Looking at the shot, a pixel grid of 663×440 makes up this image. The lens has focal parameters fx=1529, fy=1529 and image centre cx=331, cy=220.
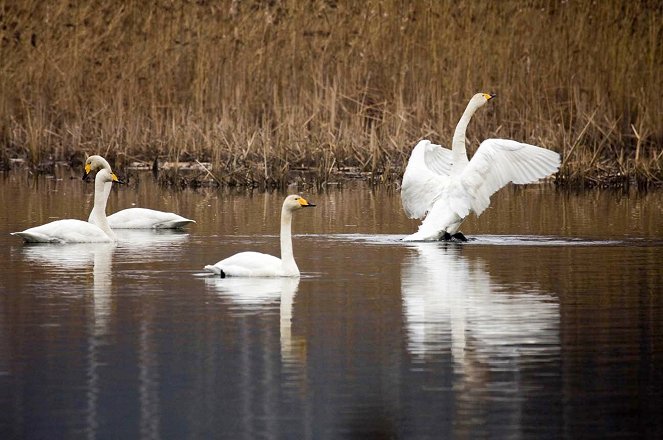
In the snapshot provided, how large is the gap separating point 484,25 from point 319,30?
2.16m

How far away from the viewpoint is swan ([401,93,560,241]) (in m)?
12.1

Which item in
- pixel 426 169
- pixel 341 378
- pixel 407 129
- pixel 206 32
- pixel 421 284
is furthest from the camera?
pixel 206 32

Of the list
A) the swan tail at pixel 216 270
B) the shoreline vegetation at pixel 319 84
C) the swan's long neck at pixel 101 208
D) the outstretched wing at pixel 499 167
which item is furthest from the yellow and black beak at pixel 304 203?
the shoreline vegetation at pixel 319 84

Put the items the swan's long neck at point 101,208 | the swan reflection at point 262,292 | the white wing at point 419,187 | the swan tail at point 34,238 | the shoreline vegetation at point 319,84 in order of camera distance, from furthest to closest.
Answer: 1. the shoreline vegetation at point 319,84
2. the white wing at point 419,187
3. the swan's long neck at point 101,208
4. the swan tail at point 34,238
5. the swan reflection at point 262,292

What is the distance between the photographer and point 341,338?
282 inches

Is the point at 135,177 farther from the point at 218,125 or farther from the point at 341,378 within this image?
the point at 341,378

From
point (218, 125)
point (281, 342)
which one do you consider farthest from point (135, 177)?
point (281, 342)

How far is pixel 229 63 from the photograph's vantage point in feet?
64.8

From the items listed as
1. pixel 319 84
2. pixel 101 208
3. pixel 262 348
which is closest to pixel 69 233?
pixel 101 208

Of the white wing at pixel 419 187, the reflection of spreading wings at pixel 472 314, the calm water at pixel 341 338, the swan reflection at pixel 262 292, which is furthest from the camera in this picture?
the white wing at pixel 419 187

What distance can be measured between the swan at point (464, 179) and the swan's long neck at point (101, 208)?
2411mm

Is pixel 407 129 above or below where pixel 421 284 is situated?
above

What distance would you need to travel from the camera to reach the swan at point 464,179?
12.1 m

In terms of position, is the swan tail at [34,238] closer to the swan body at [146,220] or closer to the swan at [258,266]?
the swan body at [146,220]
